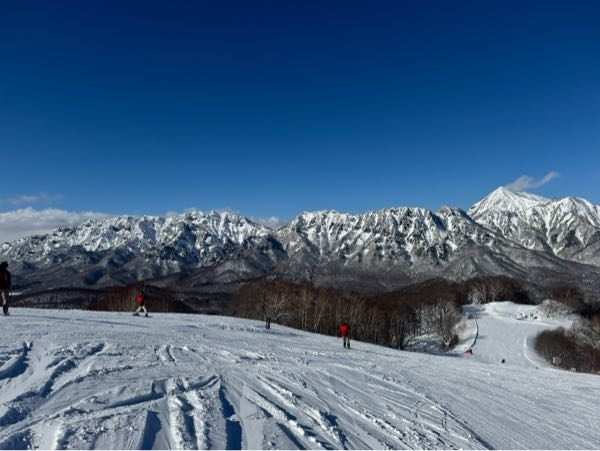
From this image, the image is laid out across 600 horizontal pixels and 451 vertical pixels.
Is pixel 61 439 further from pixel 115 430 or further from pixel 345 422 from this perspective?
pixel 345 422

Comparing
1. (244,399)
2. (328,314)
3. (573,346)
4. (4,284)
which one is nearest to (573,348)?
(573,346)

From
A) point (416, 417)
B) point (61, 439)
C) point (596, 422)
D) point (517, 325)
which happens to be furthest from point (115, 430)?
point (517, 325)

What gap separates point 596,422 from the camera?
40.2ft

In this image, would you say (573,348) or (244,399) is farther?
(573,348)

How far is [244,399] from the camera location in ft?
30.5

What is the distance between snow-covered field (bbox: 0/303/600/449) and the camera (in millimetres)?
6961

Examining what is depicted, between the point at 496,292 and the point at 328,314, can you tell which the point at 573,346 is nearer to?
the point at 328,314

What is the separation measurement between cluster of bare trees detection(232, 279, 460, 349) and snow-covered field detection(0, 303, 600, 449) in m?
46.4

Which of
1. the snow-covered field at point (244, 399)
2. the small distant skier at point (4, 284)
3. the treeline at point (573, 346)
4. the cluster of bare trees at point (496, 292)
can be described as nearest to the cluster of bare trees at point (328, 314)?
the treeline at point (573, 346)

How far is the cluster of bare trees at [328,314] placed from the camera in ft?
234

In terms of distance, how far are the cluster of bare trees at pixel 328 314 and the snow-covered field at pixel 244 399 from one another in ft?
Answer: 152

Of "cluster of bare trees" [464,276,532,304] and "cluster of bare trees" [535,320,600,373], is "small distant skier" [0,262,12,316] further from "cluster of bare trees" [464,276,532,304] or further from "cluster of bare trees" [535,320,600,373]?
"cluster of bare trees" [464,276,532,304]

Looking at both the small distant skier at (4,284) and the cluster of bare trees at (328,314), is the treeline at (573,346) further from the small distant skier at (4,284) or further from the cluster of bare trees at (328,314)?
the small distant skier at (4,284)

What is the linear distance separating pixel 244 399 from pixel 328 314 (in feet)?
227
